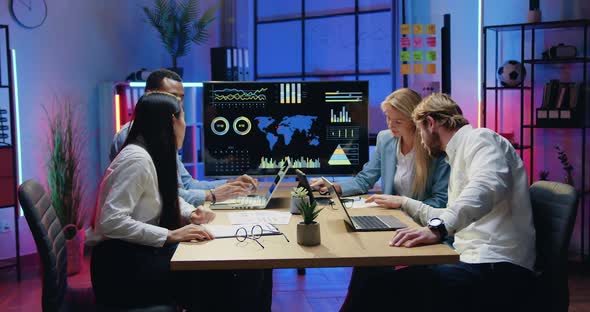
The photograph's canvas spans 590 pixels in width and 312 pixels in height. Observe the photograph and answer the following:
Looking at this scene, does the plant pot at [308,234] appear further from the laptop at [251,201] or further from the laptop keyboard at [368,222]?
the laptop at [251,201]

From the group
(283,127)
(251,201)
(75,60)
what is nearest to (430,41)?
(283,127)

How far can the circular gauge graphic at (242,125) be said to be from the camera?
351 centimetres

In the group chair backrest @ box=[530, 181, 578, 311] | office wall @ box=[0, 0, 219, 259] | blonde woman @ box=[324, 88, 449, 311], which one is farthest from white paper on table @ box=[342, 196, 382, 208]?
office wall @ box=[0, 0, 219, 259]

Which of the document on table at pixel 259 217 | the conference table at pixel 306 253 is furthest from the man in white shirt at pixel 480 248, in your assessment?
the document on table at pixel 259 217

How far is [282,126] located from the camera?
3521 mm

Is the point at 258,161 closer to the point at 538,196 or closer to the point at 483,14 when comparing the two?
the point at 538,196

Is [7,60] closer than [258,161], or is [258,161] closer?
[258,161]

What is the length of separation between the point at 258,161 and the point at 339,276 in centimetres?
137

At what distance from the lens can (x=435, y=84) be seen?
5133mm

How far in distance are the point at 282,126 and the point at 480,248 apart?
151cm

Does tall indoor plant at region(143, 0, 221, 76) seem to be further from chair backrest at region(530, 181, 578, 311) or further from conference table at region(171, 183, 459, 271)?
chair backrest at region(530, 181, 578, 311)

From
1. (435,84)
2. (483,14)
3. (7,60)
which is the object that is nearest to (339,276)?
(435,84)

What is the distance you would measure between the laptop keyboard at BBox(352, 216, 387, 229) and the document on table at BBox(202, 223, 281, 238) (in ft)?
1.10

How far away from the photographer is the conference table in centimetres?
201
